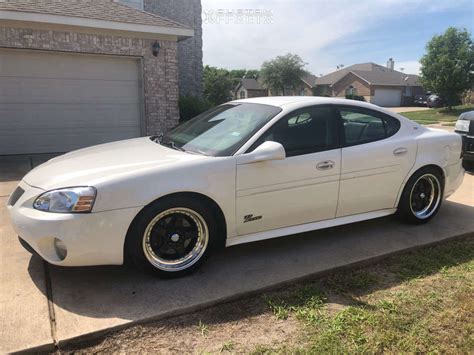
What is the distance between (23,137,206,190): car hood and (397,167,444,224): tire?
2.50m

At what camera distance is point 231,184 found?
140 inches

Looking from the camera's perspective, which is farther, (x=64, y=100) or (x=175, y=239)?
(x=64, y=100)

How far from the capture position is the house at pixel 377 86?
52906 millimetres

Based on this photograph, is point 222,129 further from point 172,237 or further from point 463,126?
point 463,126

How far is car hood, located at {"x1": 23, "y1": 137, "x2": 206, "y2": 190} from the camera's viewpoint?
10.7 ft

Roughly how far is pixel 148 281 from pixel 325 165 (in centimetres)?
194

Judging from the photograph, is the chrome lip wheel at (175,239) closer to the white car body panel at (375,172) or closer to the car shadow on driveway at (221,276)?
the car shadow on driveway at (221,276)

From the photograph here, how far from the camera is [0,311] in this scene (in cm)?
294

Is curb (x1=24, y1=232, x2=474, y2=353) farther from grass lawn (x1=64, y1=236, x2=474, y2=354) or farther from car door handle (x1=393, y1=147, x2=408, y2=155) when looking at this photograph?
car door handle (x1=393, y1=147, x2=408, y2=155)

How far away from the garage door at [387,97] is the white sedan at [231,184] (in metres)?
51.3

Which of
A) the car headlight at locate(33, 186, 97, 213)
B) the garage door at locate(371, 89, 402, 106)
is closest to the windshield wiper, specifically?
the car headlight at locate(33, 186, 97, 213)

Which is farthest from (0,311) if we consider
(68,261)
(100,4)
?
(100,4)

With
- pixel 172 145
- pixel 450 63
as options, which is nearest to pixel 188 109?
pixel 172 145

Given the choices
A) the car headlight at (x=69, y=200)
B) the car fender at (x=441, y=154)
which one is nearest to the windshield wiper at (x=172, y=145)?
the car headlight at (x=69, y=200)
